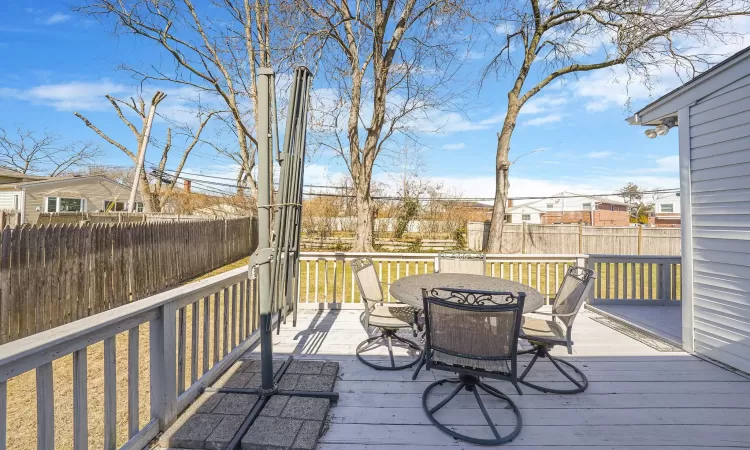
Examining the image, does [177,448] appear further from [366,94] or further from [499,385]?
[366,94]

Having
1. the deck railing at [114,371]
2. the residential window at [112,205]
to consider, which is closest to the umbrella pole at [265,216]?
the deck railing at [114,371]

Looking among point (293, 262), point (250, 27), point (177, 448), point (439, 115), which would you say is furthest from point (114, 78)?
point (177, 448)

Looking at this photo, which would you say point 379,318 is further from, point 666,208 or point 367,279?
point 666,208

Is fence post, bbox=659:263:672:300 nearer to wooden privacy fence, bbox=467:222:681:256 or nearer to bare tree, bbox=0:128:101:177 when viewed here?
wooden privacy fence, bbox=467:222:681:256

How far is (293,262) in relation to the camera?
2.37m

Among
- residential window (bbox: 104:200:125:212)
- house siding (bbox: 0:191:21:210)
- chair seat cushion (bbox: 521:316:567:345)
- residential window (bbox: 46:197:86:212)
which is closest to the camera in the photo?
chair seat cushion (bbox: 521:316:567:345)

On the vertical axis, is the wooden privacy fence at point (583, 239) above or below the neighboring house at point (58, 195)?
below

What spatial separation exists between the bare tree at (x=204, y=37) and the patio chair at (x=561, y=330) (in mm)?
7766

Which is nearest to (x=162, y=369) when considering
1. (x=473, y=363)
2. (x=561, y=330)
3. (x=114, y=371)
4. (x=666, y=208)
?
(x=114, y=371)

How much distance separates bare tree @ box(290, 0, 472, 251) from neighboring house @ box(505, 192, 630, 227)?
1981 centimetres

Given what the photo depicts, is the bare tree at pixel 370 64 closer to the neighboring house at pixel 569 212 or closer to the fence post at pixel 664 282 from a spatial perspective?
the fence post at pixel 664 282

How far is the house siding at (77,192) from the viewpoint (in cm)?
1329

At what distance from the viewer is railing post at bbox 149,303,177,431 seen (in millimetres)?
1814

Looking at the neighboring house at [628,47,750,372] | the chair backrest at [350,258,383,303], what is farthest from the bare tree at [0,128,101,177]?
the neighboring house at [628,47,750,372]
